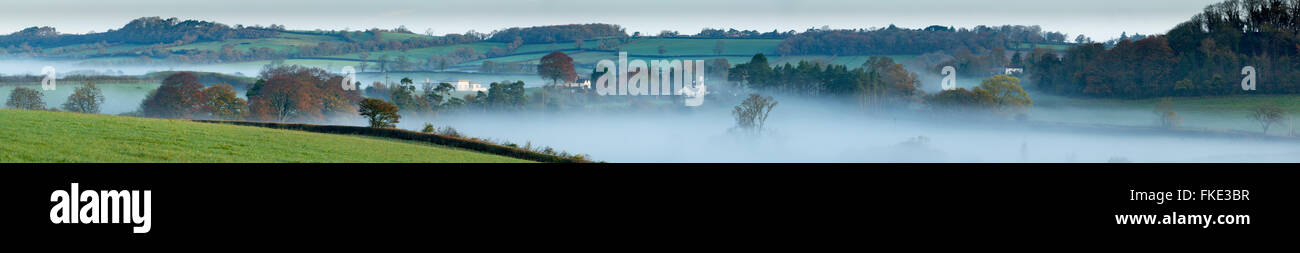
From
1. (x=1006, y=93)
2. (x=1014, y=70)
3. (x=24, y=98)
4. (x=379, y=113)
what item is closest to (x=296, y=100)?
(x=24, y=98)

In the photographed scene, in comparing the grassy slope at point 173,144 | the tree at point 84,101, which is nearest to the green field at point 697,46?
the tree at point 84,101

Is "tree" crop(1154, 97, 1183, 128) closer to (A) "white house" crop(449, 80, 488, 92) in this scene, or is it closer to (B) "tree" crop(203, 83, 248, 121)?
(A) "white house" crop(449, 80, 488, 92)

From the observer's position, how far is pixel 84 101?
80.6 metres

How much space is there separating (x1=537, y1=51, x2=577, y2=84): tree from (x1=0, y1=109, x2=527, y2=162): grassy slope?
8234cm

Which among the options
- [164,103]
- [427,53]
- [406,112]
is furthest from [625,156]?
[427,53]

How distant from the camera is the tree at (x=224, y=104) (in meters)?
76.8

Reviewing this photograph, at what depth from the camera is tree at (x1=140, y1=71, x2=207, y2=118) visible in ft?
262

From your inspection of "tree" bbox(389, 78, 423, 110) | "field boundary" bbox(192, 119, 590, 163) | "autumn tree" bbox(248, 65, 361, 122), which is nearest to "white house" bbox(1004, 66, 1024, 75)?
"tree" bbox(389, 78, 423, 110)

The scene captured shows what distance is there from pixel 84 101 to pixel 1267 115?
4195 inches

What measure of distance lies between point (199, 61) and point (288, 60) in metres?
10.7

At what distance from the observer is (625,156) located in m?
82.2

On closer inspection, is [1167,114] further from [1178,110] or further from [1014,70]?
[1014,70]

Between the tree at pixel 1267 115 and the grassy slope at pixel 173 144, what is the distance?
264ft
